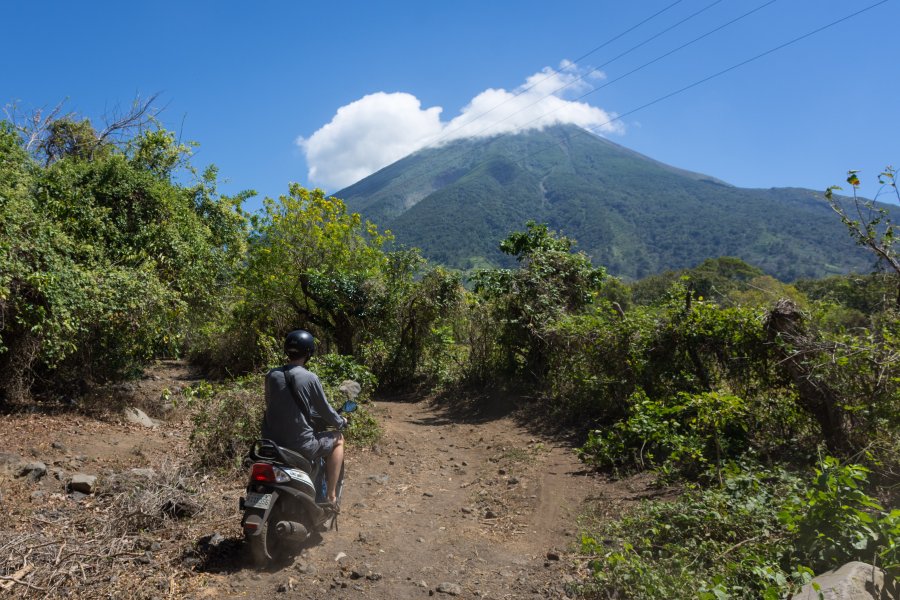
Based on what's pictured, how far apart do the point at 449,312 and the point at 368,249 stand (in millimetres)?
3912

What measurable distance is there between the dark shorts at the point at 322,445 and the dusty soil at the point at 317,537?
0.70m

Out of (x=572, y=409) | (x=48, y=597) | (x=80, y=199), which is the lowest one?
(x=572, y=409)

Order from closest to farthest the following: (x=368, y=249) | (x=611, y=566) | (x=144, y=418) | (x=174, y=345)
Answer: (x=611, y=566) → (x=144, y=418) → (x=174, y=345) → (x=368, y=249)

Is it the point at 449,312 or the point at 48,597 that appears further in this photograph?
the point at 449,312

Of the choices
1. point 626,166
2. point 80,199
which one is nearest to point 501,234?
point 626,166

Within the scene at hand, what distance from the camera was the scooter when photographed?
4.00 m

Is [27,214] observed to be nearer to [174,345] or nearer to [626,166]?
[174,345]

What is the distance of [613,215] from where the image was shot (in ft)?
464

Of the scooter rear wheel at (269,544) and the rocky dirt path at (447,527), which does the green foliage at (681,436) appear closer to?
the rocky dirt path at (447,527)

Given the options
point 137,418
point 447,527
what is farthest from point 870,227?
point 137,418

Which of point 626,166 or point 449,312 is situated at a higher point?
point 626,166

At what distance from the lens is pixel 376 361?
15.0 metres

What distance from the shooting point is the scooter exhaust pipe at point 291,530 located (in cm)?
413

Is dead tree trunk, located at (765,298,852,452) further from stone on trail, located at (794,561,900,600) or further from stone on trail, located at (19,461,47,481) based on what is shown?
stone on trail, located at (19,461,47,481)
